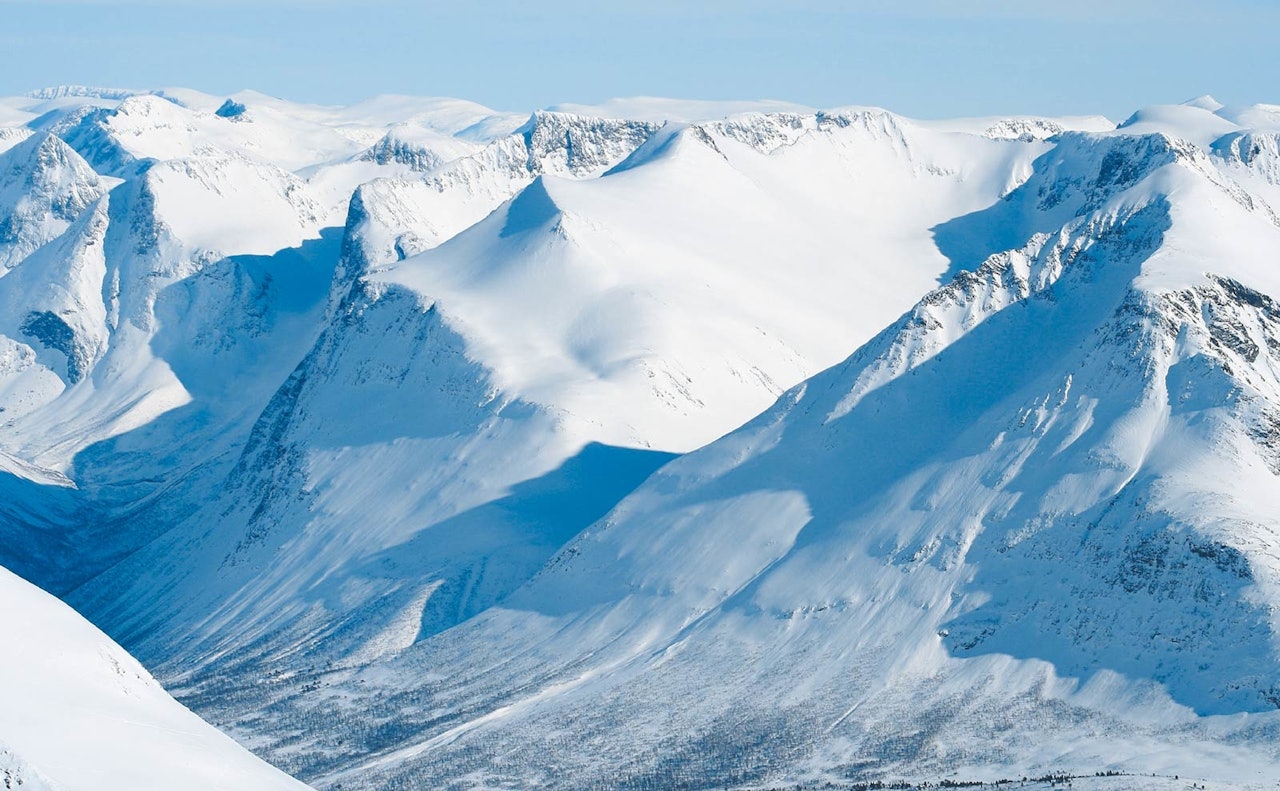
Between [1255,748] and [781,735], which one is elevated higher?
[1255,748]

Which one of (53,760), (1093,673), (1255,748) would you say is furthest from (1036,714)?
(53,760)

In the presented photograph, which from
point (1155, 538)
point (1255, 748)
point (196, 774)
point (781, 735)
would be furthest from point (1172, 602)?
point (196, 774)

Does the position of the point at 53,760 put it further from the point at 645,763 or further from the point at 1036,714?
the point at 1036,714

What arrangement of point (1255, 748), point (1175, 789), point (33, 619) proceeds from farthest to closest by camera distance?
point (1255, 748), point (1175, 789), point (33, 619)

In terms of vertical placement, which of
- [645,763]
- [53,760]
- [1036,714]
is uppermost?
[53,760]

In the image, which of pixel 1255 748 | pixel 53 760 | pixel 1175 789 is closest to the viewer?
pixel 53 760

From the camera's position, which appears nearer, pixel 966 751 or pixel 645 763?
pixel 966 751

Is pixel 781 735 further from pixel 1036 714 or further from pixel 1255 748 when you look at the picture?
pixel 1255 748
